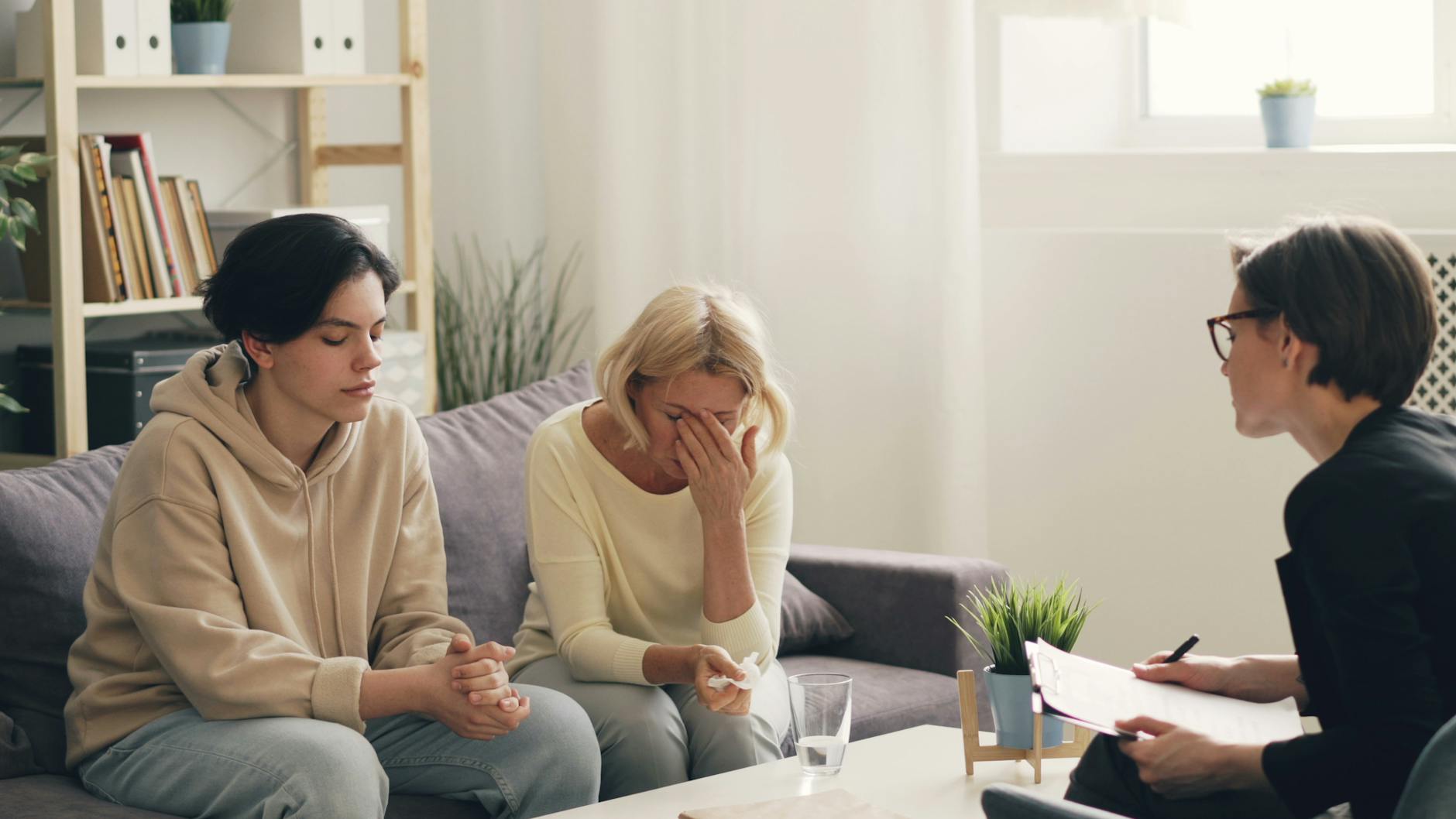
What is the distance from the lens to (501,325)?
3924mm

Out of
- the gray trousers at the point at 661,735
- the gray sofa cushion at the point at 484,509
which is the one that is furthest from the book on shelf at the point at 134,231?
the gray trousers at the point at 661,735

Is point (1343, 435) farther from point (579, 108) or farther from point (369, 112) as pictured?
point (369, 112)

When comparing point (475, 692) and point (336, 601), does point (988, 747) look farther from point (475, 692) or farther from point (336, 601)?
point (336, 601)

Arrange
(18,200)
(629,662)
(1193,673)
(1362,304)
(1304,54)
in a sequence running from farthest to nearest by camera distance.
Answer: (1304,54), (18,200), (629,662), (1193,673), (1362,304)

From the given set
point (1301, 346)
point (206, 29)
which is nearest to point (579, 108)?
point (206, 29)

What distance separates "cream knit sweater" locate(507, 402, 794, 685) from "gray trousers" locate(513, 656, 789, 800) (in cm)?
3

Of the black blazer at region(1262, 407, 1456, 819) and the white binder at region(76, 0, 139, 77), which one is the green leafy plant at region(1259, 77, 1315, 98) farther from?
the white binder at region(76, 0, 139, 77)

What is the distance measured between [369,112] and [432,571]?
6.46 ft

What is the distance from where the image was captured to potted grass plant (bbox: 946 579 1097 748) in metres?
1.86

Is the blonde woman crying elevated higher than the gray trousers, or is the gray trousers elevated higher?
the blonde woman crying

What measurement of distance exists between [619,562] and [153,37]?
145 cm

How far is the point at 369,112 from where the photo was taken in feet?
12.7

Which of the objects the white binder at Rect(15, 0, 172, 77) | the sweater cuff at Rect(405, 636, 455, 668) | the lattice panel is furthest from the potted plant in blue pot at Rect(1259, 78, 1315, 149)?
the white binder at Rect(15, 0, 172, 77)

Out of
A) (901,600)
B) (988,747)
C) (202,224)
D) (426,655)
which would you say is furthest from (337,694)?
(202,224)
